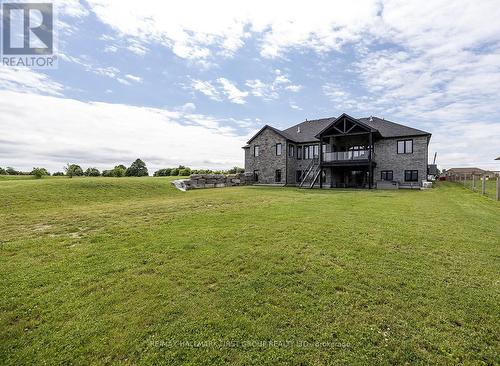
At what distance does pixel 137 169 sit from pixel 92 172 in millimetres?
7454

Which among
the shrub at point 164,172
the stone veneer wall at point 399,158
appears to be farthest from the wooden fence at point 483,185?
the shrub at point 164,172

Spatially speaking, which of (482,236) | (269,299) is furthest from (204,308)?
(482,236)

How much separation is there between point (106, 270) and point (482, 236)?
365 inches

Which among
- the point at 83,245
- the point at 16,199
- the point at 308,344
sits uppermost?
the point at 16,199

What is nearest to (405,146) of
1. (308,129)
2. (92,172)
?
(308,129)

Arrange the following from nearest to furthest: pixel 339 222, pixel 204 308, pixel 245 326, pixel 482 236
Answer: pixel 245 326 < pixel 204 308 < pixel 482 236 < pixel 339 222

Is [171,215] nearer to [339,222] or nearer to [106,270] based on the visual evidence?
[106,270]

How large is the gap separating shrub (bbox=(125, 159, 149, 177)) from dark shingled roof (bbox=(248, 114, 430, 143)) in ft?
48.0

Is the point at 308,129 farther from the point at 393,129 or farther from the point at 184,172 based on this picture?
the point at 184,172

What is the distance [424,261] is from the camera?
499cm

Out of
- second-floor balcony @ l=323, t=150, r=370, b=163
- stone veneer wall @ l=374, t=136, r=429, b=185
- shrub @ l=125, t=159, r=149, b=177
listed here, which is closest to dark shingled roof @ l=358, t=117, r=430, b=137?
stone veneer wall @ l=374, t=136, r=429, b=185

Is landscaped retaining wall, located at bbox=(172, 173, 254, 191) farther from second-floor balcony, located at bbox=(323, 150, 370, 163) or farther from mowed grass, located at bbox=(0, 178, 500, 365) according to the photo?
mowed grass, located at bbox=(0, 178, 500, 365)

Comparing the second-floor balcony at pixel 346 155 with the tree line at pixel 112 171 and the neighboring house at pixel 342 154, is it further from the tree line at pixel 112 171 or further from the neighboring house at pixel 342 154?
the tree line at pixel 112 171

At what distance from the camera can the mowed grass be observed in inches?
112
